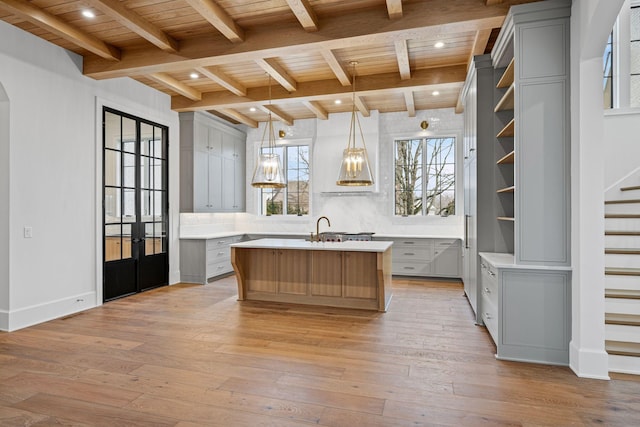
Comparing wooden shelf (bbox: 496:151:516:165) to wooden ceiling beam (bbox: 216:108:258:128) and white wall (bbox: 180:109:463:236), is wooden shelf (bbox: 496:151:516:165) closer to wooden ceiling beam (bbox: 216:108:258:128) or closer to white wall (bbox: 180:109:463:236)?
white wall (bbox: 180:109:463:236)

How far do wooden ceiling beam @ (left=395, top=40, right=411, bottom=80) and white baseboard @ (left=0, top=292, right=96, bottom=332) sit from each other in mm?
4800

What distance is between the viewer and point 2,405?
2.34m

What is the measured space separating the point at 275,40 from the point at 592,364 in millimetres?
3992

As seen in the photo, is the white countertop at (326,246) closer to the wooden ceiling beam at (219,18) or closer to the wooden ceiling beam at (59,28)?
the wooden ceiling beam at (219,18)

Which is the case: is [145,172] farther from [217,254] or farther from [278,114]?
[278,114]

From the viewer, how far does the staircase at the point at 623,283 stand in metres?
2.80

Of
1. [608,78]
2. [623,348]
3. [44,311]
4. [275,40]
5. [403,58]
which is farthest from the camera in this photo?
[608,78]

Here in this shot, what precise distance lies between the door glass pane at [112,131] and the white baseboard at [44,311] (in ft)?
6.59

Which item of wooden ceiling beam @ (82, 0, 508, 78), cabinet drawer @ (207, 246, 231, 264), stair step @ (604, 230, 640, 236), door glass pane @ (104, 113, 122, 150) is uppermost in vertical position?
wooden ceiling beam @ (82, 0, 508, 78)

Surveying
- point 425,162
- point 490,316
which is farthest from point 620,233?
point 425,162

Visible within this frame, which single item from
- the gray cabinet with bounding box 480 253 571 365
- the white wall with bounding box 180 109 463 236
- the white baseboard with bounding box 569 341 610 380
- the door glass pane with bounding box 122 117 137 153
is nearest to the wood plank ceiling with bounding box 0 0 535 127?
the door glass pane with bounding box 122 117 137 153

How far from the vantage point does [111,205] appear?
5.06 meters

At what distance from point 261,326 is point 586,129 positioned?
3400mm

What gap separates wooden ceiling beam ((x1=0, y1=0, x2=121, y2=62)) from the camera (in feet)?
11.1
